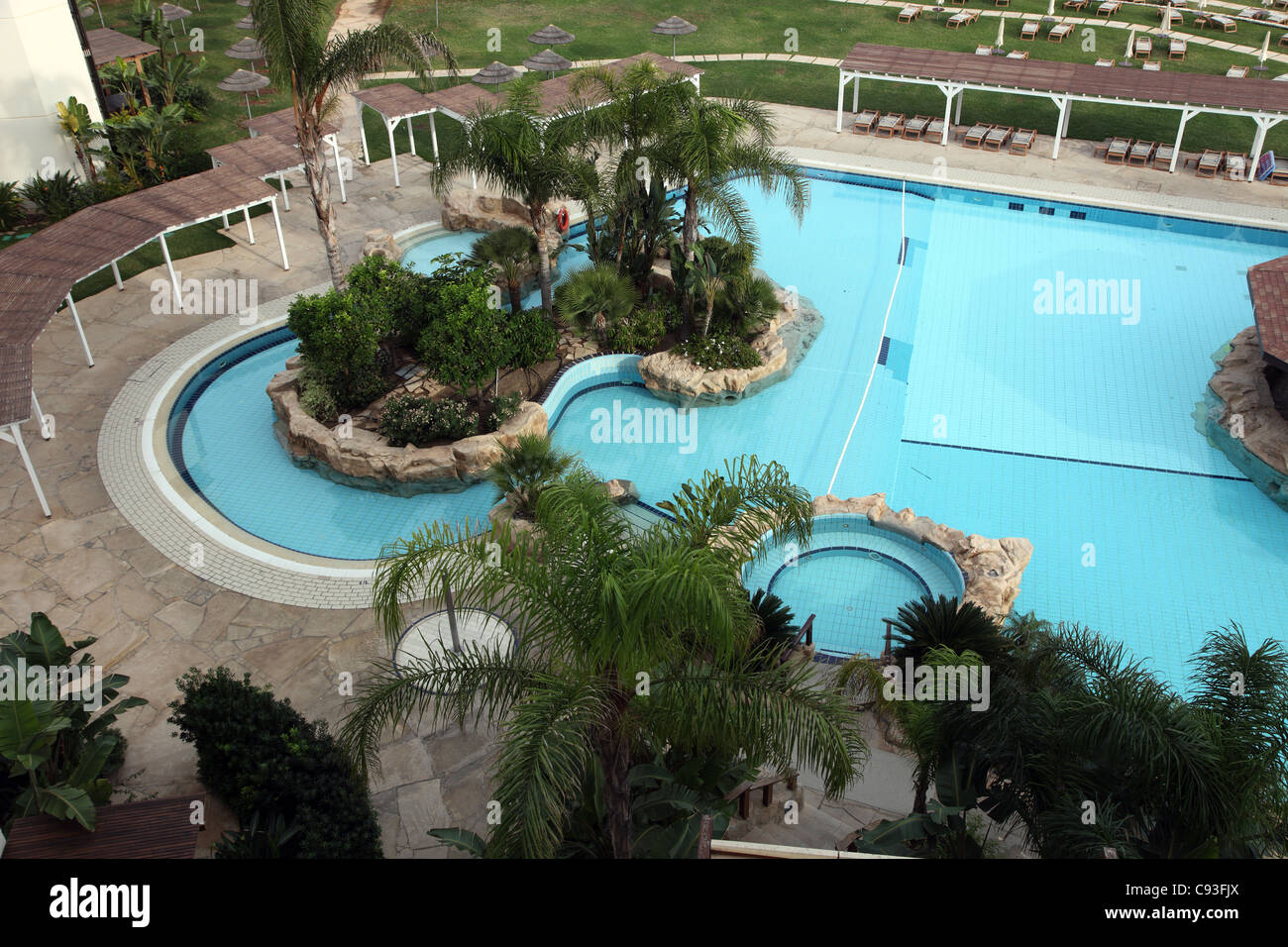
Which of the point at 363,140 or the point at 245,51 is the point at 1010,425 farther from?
the point at 245,51

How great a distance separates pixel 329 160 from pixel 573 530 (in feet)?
61.1

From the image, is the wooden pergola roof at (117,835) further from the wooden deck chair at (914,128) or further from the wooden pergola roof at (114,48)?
the wooden deck chair at (914,128)

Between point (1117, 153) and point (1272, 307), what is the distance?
9.26 meters

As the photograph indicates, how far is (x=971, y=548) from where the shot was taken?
13500 mm

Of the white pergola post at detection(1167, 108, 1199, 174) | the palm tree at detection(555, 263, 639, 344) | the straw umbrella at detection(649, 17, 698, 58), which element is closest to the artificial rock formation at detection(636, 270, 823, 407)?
the palm tree at detection(555, 263, 639, 344)

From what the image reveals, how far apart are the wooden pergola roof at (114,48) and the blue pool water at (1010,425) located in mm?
10096

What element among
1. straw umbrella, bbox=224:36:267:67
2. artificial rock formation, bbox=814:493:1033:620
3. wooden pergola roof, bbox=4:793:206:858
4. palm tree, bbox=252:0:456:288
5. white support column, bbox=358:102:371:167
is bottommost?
artificial rock formation, bbox=814:493:1033:620

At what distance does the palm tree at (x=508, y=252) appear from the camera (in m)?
17.2

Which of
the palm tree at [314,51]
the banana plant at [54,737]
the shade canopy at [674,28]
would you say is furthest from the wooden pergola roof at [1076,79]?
the banana plant at [54,737]

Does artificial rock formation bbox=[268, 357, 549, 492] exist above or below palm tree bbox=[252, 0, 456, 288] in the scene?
below

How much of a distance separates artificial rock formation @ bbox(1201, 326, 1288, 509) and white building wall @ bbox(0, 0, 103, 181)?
2157 cm

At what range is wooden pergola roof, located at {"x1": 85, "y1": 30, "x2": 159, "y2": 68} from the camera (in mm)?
24859

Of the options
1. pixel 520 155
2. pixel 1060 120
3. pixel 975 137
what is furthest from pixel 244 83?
pixel 1060 120

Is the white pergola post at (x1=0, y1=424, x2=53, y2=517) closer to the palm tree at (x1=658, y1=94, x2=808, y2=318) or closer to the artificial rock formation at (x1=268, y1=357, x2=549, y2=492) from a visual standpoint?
the artificial rock formation at (x1=268, y1=357, x2=549, y2=492)
